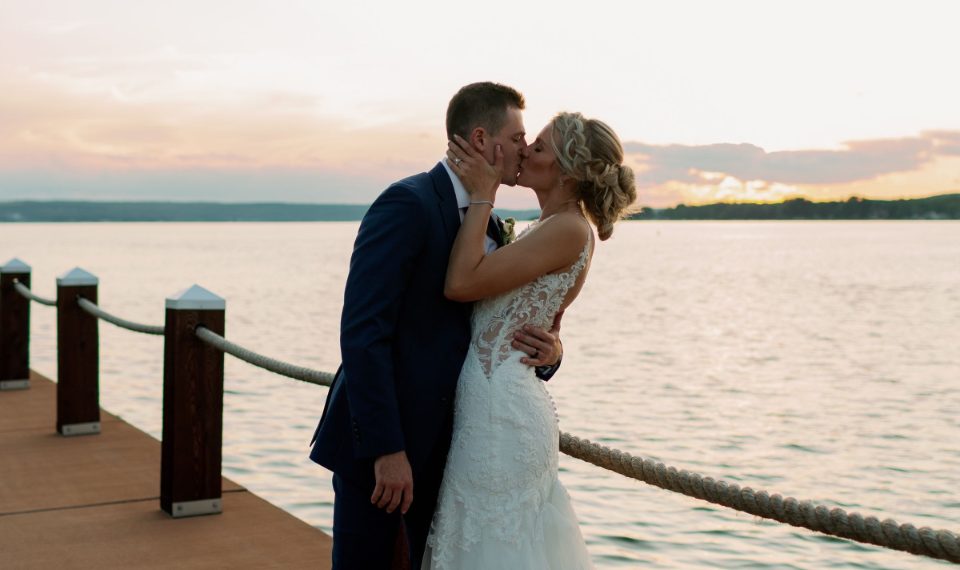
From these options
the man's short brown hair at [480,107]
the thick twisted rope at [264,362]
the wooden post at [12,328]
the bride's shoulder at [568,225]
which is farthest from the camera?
the wooden post at [12,328]

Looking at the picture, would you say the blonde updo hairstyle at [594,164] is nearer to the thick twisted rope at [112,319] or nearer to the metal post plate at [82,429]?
the thick twisted rope at [112,319]

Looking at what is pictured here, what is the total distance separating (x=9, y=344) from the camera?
9180 millimetres

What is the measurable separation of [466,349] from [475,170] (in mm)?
485

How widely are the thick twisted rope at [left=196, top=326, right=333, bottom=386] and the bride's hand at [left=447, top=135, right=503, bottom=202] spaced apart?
1.66 m

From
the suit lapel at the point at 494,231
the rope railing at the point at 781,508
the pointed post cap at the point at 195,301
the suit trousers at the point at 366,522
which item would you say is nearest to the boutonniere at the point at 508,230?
the suit lapel at the point at 494,231

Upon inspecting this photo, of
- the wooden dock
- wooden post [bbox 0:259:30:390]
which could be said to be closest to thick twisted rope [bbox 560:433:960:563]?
the wooden dock

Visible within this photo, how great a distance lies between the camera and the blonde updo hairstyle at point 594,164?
2.84m

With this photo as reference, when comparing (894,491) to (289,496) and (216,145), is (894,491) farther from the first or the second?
(216,145)

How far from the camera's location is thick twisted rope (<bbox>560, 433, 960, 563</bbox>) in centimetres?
218

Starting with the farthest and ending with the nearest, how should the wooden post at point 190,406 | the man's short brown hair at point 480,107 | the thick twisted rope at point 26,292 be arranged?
Answer: the thick twisted rope at point 26,292 → the wooden post at point 190,406 → the man's short brown hair at point 480,107

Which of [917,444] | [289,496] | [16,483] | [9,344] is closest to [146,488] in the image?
[16,483]

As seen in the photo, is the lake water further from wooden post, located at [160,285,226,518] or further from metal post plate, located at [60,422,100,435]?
wooden post, located at [160,285,226,518]

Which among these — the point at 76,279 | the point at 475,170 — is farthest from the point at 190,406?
the point at 475,170

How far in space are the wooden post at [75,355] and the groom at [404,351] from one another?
4775mm
